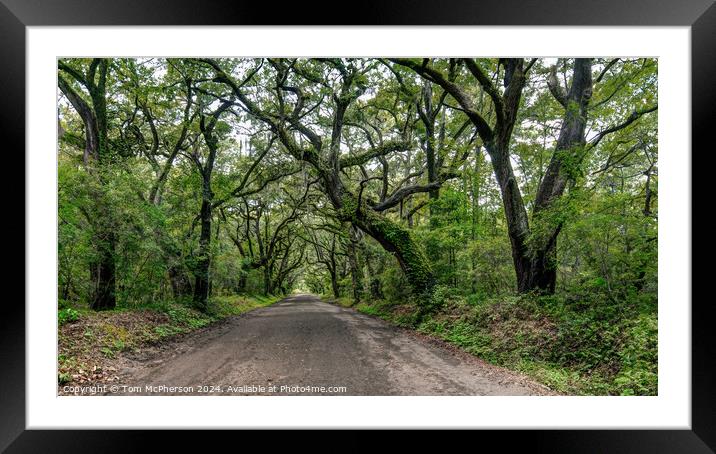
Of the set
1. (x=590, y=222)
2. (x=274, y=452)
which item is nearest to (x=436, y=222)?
(x=590, y=222)

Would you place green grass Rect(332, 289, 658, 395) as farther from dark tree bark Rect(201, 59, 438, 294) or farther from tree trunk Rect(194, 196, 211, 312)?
tree trunk Rect(194, 196, 211, 312)

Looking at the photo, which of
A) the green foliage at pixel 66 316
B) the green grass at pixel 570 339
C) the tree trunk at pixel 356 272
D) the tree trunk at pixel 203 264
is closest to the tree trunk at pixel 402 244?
the green grass at pixel 570 339

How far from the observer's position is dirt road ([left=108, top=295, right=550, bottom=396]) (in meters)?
3.78

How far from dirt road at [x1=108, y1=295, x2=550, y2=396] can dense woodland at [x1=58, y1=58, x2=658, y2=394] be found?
0.76 m

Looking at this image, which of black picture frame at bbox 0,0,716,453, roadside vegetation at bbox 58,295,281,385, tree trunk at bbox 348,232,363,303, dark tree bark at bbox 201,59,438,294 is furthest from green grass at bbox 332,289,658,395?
tree trunk at bbox 348,232,363,303

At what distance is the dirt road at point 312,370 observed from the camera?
3.78m

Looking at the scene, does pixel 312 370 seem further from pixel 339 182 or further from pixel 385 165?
pixel 385 165
